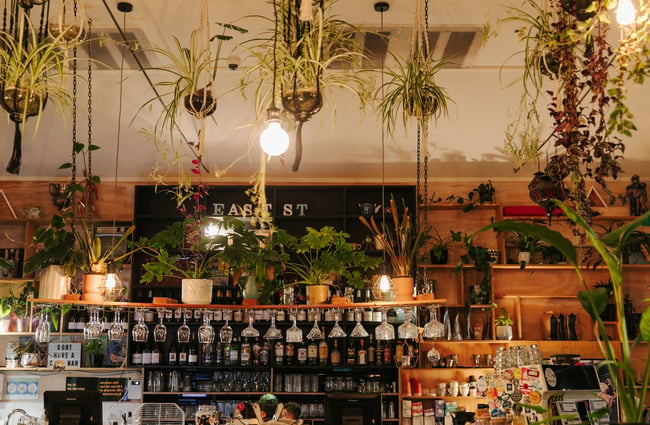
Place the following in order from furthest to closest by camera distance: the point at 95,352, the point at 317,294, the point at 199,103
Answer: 1. the point at 95,352
2. the point at 317,294
3. the point at 199,103

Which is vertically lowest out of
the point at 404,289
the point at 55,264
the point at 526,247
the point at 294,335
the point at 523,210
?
the point at 294,335

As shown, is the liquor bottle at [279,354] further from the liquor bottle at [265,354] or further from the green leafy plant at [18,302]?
the green leafy plant at [18,302]

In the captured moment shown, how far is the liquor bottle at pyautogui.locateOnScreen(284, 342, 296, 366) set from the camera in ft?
26.6

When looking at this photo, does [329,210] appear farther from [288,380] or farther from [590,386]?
[590,386]

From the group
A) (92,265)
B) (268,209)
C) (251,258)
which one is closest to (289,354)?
(268,209)

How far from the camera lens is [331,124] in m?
7.46

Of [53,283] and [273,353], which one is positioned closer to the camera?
[53,283]

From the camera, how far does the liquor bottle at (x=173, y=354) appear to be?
810 centimetres

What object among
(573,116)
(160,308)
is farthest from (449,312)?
(573,116)

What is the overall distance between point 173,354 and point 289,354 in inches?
49.8

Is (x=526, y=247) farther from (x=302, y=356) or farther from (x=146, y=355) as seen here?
(x=146, y=355)

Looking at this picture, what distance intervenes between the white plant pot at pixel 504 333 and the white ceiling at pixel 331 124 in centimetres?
176

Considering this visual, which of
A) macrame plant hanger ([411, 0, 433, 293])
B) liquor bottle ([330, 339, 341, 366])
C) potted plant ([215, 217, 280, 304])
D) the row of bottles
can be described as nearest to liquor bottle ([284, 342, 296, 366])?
the row of bottles

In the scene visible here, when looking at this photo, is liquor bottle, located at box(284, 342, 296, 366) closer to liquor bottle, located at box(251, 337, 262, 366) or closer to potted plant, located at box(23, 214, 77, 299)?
liquor bottle, located at box(251, 337, 262, 366)
